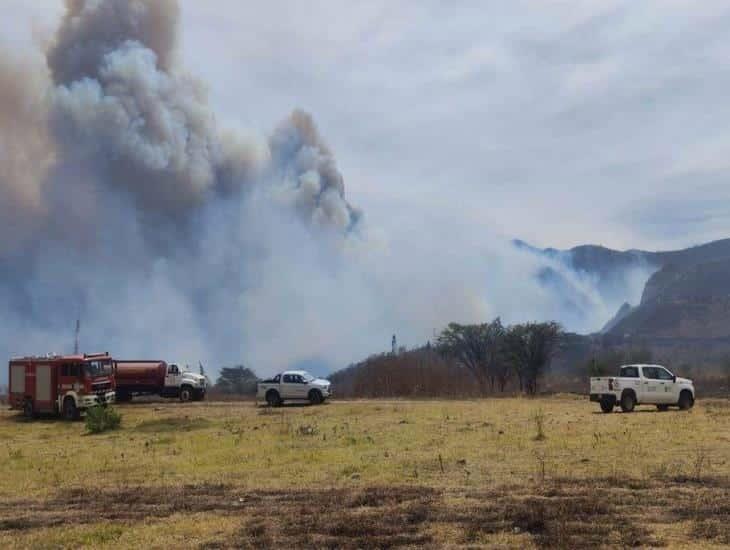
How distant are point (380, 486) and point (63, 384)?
76.2 feet

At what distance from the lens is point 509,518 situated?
932 centimetres

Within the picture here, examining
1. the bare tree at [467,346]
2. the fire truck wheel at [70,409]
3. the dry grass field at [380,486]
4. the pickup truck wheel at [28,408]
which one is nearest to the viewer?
the dry grass field at [380,486]

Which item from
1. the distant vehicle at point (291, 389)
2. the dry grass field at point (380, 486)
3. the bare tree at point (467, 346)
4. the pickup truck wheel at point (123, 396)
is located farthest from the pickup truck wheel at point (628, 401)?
the bare tree at point (467, 346)

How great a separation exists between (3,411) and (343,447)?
26246 millimetres

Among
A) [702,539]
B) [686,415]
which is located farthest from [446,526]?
[686,415]

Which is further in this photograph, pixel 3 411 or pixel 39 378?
pixel 3 411

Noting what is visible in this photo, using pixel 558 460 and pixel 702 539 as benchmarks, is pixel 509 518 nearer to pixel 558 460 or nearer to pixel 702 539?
pixel 702 539

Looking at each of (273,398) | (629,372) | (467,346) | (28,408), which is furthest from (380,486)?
(467,346)

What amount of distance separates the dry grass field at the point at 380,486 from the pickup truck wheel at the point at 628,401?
341 cm

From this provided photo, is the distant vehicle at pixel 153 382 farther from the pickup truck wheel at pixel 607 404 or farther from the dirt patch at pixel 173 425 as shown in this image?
the pickup truck wheel at pixel 607 404

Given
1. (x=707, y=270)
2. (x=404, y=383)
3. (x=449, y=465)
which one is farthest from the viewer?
(x=707, y=270)

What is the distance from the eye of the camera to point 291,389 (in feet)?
117

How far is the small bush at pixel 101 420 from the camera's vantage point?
79.9ft

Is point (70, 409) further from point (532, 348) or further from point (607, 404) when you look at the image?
point (532, 348)
